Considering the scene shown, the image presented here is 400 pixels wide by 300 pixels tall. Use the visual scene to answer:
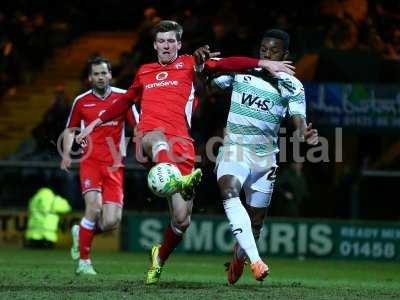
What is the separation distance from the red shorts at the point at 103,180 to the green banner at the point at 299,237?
5.27m

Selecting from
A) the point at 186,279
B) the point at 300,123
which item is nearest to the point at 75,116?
the point at 186,279

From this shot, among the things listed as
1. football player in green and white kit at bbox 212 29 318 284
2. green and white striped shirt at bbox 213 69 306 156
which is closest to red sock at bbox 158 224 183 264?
football player in green and white kit at bbox 212 29 318 284

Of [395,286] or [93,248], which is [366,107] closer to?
[93,248]

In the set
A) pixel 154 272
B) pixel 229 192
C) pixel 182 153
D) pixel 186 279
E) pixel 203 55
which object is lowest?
pixel 186 279

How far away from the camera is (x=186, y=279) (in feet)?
38.2

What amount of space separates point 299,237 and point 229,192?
8.46m

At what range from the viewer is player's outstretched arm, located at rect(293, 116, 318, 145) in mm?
9672

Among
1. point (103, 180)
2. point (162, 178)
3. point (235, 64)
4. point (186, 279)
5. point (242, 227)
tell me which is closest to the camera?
point (162, 178)

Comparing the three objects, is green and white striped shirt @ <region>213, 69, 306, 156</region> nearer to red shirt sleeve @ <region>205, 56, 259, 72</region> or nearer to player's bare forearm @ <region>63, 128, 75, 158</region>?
red shirt sleeve @ <region>205, 56, 259, 72</region>

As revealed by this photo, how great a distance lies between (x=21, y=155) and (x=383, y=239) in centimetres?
672

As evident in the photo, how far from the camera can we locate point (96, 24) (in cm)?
2834

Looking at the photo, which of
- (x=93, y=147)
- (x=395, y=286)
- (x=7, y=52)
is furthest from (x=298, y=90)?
(x=7, y=52)

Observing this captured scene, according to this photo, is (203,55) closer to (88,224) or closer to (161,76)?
(161,76)

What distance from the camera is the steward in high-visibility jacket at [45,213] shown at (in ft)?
59.8
